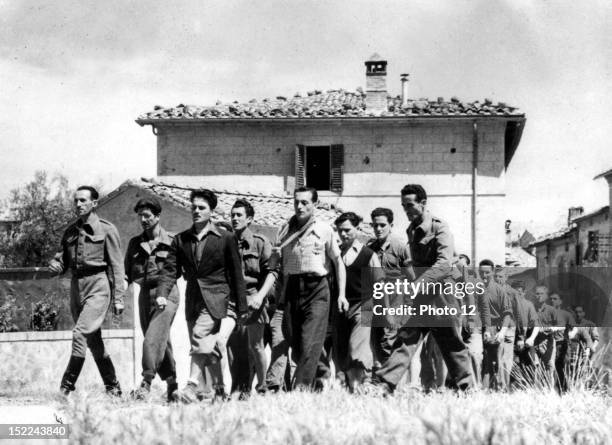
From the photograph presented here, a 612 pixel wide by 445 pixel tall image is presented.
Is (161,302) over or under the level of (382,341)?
over

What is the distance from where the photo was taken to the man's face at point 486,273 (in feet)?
37.9

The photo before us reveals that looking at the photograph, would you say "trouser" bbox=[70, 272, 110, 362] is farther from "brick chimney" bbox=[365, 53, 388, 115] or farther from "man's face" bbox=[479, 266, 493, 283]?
"brick chimney" bbox=[365, 53, 388, 115]

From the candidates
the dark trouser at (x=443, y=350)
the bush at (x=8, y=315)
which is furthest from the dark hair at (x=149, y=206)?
the bush at (x=8, y=315)

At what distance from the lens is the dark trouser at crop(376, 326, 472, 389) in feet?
26.6

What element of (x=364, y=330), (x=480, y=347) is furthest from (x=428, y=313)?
(x=480, y=347)

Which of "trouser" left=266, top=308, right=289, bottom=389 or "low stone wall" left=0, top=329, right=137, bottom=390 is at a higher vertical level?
"trouser" left=266, top=308, right=289, bottom=389

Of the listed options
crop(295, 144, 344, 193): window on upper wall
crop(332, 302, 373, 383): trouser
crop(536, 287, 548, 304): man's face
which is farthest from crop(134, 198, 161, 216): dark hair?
crop(295, 144, 344, 193): window on upper wall

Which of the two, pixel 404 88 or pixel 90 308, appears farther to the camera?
pixel 404 88

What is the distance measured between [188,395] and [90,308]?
5.53ft

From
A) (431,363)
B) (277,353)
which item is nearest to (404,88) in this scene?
(431,363)

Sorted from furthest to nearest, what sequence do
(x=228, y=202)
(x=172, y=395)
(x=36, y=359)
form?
1. (x=228, y=202)
2. (x=36, y=359)
3. (x=172, y=395)

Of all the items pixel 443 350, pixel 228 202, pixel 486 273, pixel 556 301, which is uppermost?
pixel 228 202

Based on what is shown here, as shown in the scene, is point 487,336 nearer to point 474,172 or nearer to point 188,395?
point 188,395

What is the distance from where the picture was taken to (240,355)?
9.29m
